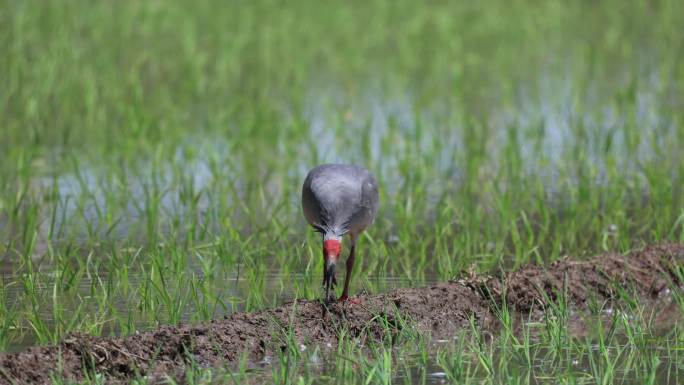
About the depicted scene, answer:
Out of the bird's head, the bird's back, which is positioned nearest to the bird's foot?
the bird's head

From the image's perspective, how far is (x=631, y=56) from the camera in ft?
40.7

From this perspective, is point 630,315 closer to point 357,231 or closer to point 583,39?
point 357,231

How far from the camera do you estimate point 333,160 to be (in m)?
8.54

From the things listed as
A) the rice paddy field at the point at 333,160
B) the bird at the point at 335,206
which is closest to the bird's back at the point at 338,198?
the bird at the point at 335,206

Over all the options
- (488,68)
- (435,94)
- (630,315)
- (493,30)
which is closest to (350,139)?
(435,94)

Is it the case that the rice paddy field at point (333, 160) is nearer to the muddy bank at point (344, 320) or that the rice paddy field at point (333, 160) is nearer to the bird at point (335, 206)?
the muddy bank at point (344, 320)

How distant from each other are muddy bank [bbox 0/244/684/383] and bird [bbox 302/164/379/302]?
0.17 meters

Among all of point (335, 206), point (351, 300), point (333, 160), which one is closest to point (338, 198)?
point (335, 206)

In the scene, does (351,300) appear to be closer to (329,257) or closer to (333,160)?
(329,257)

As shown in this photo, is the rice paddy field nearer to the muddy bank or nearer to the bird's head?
the muddy bank

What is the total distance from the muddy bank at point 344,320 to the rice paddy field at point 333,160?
0.10m

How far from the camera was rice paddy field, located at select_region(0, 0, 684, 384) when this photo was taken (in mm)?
5070

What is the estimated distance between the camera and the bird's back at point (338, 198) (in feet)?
17.1

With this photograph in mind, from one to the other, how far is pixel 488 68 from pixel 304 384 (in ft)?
25.7
